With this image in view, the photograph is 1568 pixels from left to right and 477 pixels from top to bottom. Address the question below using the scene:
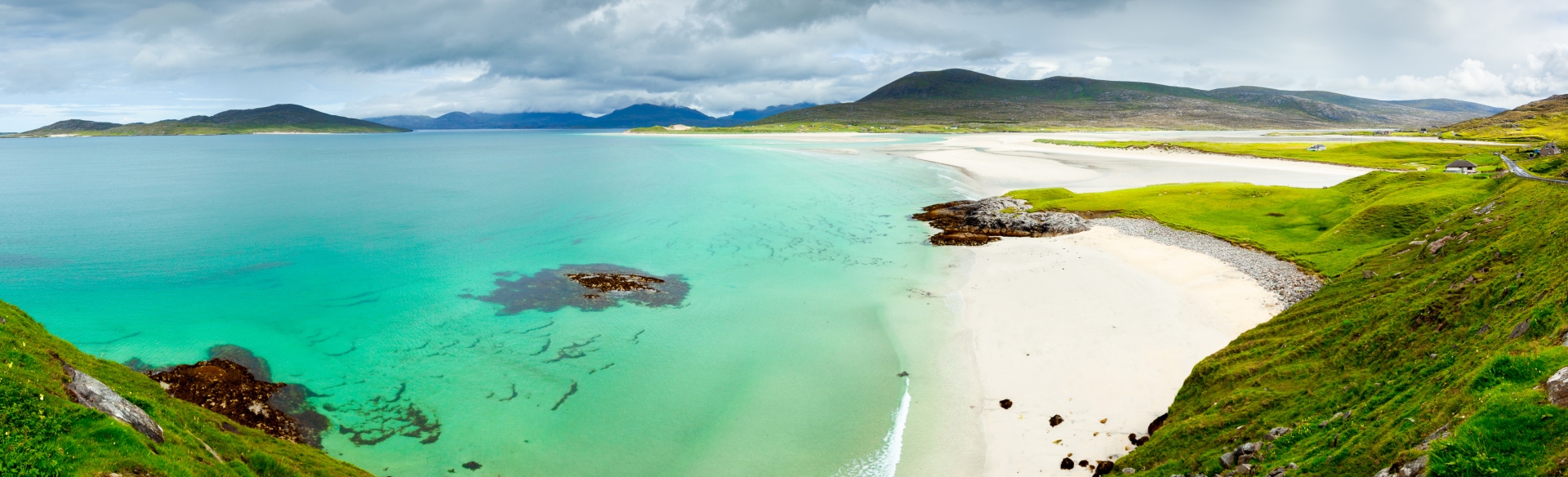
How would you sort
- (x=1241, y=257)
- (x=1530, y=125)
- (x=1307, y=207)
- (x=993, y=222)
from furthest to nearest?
(x=1530, y=125) < (x=993, y=222) < (x=1307, y=207) < (x=1241, y=257)

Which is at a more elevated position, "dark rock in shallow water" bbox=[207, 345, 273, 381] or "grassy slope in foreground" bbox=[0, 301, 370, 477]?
"grassy slope in foreground" bbox=[0, 301, 370, 477]

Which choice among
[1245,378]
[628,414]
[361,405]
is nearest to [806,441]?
[628,414]

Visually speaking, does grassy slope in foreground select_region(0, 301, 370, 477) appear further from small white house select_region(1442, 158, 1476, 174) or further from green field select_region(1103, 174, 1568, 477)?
small white house select_region(1442, 158, 1476, 174)

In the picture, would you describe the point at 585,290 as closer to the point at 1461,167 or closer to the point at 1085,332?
the point at 1085,332

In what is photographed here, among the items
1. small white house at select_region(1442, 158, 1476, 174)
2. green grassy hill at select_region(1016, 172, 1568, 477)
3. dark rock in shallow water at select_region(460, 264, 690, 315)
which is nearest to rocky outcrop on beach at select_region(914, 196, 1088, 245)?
dark rock in shallow water at select_region(460, 264, 690, 315)

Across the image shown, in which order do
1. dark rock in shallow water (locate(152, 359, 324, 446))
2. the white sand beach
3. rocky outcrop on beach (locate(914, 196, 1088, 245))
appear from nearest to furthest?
1. the white sand beach
2. dark rock in shallow water (locate(152, 359, 324, 446))
3. rocky outcrop on beach (locate(914, 196, 1088, 245))

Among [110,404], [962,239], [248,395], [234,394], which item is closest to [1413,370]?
[110,404]

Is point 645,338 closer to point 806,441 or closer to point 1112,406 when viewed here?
point 806,441
